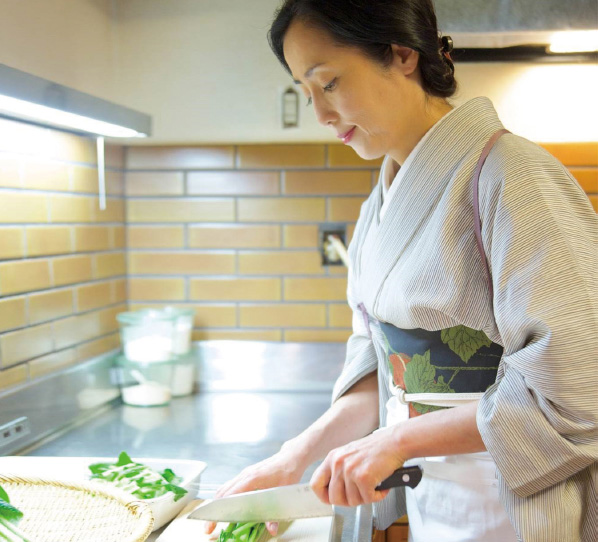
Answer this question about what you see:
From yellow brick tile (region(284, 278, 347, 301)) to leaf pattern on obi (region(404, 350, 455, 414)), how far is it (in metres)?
0.89

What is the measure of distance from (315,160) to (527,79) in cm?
59

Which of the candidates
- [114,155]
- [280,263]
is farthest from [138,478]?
[114,155]

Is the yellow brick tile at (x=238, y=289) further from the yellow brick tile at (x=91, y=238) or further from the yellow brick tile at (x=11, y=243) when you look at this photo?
the yellow brick tile at (x=11, y=243)

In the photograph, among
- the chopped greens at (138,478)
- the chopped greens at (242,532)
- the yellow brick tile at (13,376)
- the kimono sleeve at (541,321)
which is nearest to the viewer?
the kimono sleeve at (541,321)

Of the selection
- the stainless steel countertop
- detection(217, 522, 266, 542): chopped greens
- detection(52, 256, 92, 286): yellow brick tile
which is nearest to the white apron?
the stainless steel countertop

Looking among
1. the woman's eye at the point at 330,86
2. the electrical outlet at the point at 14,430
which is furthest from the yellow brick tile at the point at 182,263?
the woman's eye at the point at 330,86

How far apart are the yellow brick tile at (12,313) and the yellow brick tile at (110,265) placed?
364 millimetres

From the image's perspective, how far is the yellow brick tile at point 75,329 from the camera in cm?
157

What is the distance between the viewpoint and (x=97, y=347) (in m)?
1.79

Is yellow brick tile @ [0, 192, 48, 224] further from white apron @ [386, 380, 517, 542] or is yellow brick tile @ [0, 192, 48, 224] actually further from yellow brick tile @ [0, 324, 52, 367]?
white apron @ [386, 380, 517, 542]

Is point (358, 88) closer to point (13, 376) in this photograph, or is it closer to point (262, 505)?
point (262, 505)

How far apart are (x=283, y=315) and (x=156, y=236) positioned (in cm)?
43

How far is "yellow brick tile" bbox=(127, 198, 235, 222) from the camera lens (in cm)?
191

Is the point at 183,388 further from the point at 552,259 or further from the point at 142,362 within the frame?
the point at 552,259
